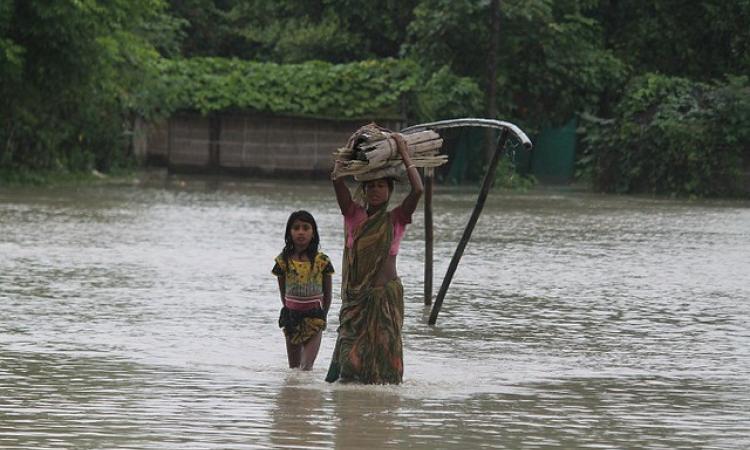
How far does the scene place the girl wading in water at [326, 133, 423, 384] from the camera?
8.08 metres

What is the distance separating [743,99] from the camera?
32094 millimetres

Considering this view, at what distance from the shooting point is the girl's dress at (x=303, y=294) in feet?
28.6

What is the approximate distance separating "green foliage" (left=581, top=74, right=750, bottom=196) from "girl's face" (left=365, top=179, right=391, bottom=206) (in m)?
24.3

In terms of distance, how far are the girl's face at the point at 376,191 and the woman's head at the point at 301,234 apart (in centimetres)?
62

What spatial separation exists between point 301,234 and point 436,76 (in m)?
26.4

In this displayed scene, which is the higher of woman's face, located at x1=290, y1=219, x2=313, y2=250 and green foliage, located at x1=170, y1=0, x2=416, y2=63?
green foliage, located at x1=170, y1=0, x2=416, y2=63

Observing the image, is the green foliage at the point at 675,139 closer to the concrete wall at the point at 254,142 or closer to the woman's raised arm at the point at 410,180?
the concrete wall at the point at 254,142

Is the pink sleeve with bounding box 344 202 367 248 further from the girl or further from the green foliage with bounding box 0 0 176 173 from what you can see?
the green foliage with bounding box 0 0 176 173

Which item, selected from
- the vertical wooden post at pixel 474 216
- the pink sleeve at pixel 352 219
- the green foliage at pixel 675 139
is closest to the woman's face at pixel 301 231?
the pink sleeve at pixel 352 219

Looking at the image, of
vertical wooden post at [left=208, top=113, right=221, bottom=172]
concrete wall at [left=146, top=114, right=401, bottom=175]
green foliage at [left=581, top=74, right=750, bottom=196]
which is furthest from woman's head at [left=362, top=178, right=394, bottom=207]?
vertical wooden post at [left=208, top=113, right=221, bottom=172]

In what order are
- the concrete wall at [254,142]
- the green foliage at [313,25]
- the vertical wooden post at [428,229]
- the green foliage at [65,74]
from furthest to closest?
the green foliage at [313,25]
the concrete wall at [254,142]
the green foliage at [65,74]
the vertical wooden post at [428,229]

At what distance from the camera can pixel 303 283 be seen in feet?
28.7

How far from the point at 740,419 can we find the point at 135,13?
73.7ft

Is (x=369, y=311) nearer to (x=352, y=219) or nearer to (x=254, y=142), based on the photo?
(x=352, y=219)
